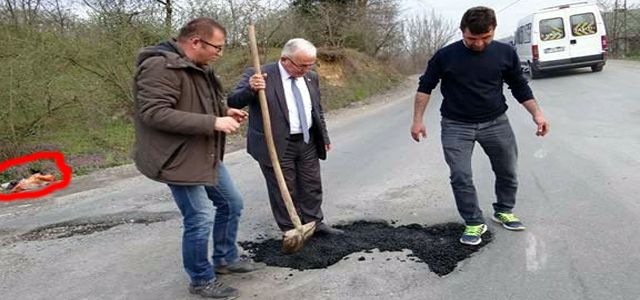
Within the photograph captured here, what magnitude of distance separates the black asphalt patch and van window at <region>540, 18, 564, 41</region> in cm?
1501

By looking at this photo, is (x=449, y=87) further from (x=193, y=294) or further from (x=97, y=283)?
(x=97, y=283)

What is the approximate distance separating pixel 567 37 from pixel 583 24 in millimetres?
653

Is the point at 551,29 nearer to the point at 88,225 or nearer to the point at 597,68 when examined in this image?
the point at 597,68

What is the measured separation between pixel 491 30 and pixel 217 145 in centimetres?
218

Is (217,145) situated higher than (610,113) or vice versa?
(217,145)

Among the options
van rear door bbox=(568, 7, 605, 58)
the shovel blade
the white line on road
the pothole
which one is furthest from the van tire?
the shovel blade

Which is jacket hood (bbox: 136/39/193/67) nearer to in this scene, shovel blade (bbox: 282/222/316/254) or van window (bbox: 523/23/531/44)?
shovel blade (bbox: 282/222/316/254)

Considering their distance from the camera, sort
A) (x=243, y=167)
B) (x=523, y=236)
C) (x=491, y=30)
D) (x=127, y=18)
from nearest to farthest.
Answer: (x=491, y=30)
(x=523, y=236)
(x=243, y=167)
(x=127, y=18)

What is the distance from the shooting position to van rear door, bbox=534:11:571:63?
692 inches

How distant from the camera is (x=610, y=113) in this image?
34.2 ft

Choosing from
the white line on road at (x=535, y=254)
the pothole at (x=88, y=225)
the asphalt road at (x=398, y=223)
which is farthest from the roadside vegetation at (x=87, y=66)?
the white line on road at (x=535, y=254)

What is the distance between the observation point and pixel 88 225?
572 centimetres

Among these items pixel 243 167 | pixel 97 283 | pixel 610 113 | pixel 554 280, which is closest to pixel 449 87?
pixel 554 280

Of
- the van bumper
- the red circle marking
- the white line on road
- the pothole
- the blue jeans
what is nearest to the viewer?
the blue jeans
